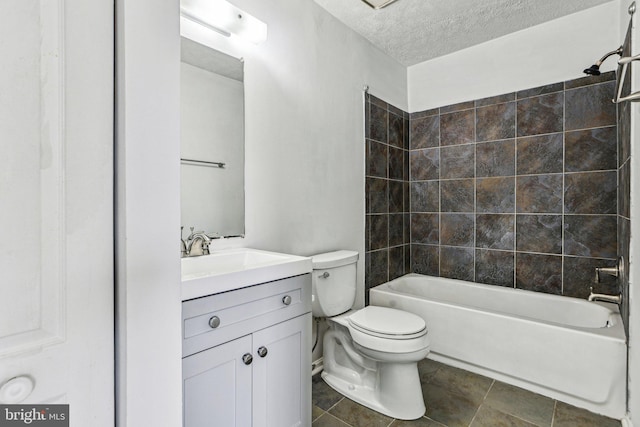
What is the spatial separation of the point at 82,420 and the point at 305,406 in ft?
3.35

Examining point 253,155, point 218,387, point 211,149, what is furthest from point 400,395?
point 211,149

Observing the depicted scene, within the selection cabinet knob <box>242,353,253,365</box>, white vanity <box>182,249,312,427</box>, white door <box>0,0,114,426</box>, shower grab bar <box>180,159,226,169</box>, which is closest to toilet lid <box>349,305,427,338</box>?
white vanity <box>182,249,312,427</box>

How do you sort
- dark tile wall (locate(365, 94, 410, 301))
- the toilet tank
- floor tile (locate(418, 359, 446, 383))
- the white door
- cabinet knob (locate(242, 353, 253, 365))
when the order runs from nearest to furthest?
the white door < cabinet knob (locate(242, 353, 253, 365)) < the toilet tank < floor tile (locate(418, 359, 446, 383)) < dark tile wall (locate(365, 94, 410, 301))

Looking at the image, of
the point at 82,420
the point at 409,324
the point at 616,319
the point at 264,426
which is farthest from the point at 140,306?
the point at 616,319

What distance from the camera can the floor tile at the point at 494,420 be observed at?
1617 millimetres

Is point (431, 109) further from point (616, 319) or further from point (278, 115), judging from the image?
point (616, 319)

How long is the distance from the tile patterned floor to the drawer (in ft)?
2.51

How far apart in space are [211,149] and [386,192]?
163cm

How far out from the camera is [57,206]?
548mm

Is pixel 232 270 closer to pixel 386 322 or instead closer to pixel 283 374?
pixel 283 374

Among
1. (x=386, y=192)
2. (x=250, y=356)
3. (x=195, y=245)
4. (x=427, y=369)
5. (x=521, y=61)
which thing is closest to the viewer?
(x=250, y=356)

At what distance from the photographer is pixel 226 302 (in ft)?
3.60

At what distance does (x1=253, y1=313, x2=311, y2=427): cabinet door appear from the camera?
1203 millimetres

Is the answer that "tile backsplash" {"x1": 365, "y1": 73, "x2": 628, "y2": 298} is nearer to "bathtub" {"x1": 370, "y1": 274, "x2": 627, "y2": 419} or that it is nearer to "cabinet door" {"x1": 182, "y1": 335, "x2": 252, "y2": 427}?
"bathtub" {"x1": 370, "y1": 274, "x2": 627, "y2": 419}
